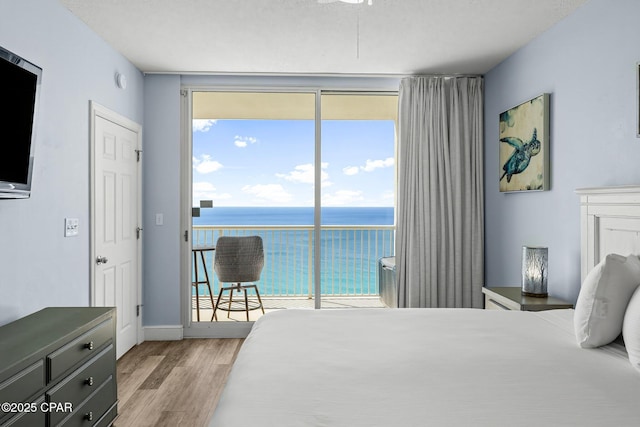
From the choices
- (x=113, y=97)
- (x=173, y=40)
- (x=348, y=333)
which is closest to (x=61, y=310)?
(x=348, y=333)

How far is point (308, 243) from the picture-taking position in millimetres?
5180

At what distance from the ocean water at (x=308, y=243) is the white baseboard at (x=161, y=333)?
57 cm

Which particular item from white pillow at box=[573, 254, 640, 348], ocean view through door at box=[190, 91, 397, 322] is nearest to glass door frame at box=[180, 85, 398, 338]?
ocean view through door at box=[190, 91, 397, 322]

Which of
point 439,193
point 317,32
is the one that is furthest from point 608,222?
point 317,32

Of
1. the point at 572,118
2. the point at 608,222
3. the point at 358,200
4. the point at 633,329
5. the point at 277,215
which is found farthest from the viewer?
the point at 358,200

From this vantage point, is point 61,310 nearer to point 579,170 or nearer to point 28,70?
point 28,70

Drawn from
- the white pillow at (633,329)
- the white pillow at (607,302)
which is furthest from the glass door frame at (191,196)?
the white pillow at (633,329)

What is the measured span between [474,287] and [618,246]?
216 centimetres

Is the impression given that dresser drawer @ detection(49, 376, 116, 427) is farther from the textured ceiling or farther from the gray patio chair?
the textured ceiling

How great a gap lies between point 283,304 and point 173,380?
6.38ft

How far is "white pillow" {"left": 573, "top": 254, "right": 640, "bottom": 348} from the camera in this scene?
6.10 ft

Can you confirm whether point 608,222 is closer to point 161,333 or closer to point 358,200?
point 358,200

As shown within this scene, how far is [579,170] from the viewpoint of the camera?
2.92 metres

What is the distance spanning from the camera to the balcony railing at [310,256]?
4.94m
